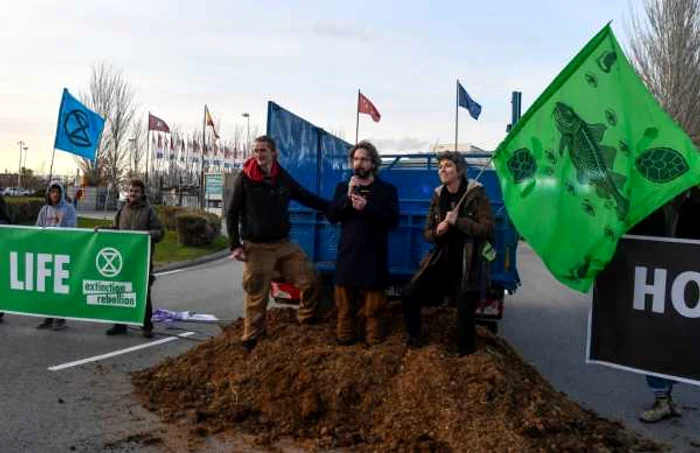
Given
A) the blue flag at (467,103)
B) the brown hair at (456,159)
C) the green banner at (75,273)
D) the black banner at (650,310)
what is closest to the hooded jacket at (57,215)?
the green banner at (75,273)

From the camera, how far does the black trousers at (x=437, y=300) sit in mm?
5598

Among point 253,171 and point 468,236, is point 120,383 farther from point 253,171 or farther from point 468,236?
point 468,236

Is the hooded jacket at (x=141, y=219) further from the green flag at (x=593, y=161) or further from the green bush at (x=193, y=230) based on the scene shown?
the green bush at (x=193, y=230)

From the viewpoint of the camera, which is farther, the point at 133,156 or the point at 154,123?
the point at 133,156

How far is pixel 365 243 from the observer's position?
5938 mm

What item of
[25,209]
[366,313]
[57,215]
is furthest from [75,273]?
[25,209]

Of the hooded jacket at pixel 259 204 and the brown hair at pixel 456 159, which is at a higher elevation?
the brown hair at pixel 456 159

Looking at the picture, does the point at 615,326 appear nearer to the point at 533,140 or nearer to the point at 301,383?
the point at 533,140

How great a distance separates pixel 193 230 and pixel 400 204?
16.2 meters

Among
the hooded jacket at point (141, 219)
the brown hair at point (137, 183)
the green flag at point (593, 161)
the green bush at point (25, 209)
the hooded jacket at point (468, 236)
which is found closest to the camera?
the green flag at point (593, 161)

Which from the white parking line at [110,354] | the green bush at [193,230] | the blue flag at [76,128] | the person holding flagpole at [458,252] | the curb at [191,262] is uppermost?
the blue flag at [76,128]

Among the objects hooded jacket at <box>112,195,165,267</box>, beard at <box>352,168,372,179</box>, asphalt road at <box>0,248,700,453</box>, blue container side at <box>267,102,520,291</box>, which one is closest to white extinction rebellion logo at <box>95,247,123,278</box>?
hooded jacket at <box>112,195,165,267</box>

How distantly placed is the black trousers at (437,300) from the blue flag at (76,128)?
6866mm

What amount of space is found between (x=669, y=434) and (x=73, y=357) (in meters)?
5.68
